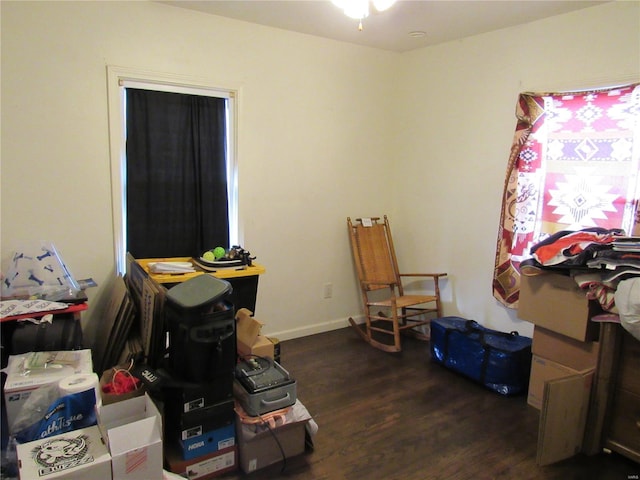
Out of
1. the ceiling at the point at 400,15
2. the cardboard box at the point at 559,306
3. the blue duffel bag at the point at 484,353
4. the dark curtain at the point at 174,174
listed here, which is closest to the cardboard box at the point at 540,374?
the blue duffel bag at the point at 484,353

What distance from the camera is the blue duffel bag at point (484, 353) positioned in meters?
2.77

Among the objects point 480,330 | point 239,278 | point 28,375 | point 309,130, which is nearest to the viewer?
point 28,375

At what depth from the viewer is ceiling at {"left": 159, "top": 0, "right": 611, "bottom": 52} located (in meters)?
2.72

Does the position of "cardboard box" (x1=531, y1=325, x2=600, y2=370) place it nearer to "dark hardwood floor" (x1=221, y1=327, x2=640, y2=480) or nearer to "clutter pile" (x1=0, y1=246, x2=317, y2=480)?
"dark hardwood floor" (x1=221, y1=327, x2=640, y2=480)

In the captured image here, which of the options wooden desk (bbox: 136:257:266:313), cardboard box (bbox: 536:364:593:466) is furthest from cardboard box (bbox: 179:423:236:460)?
cardboard box (bbox: 536:364:593:466)

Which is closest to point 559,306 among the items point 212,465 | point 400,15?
point 212,465

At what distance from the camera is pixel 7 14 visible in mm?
2406

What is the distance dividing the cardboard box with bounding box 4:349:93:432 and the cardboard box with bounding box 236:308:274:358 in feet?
2.52

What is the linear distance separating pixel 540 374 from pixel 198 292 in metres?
2.12

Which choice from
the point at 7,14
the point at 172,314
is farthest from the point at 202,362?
the point at 7,14

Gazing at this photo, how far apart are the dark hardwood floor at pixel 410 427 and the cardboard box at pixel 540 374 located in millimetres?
67

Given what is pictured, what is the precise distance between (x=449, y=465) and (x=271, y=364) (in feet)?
3.42

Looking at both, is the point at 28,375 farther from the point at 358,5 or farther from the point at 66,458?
the point at 358,5

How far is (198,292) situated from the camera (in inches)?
76.4
